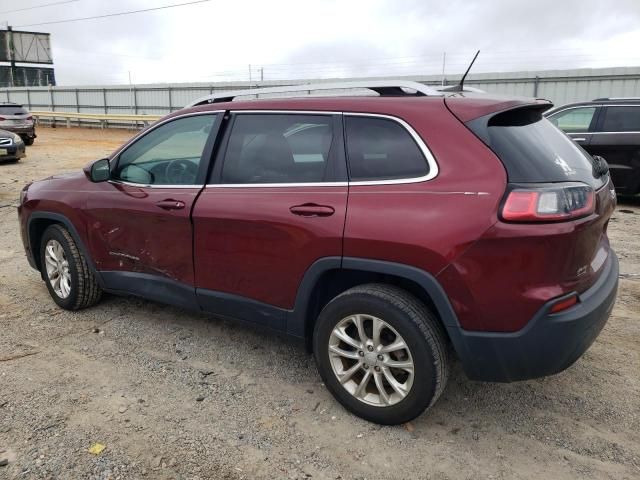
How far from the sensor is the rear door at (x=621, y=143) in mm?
8367

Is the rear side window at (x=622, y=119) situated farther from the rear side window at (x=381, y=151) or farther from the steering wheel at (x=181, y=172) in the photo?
the steering wheel at (x=181, y=172)

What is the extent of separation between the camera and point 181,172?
3.69 metres

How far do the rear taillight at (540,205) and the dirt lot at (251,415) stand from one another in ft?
3.90

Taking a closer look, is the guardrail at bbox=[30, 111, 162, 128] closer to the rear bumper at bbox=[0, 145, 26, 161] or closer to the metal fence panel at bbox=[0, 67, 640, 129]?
the metal fence panel at bbox=[0, 67, 640, 129]

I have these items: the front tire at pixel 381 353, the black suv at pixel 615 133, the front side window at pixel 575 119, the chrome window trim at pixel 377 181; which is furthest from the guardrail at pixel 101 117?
the front tire at pixel 381 353

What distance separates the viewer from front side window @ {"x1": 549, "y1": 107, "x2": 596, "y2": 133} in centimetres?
884

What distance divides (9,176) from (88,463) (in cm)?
1183

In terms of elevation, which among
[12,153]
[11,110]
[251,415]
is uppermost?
[11,110]

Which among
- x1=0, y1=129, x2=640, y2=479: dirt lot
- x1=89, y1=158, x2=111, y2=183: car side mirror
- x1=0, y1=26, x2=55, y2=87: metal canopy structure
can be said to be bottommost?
x1=0, y1=129, x2=640, y2=479: dirt lot

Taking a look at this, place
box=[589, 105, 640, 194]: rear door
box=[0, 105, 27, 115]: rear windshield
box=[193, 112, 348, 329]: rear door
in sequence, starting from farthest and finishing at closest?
box=[0, 105, 27, 115]: rear windshield, box=[589, 105, 640, 194]: rear door, box=[193, 112, 348, 329]: rear door

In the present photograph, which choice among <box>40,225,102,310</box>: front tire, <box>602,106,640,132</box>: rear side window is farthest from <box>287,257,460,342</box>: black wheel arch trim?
<box>602,106,640,132</box>: rear side window

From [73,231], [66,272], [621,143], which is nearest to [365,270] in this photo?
[73,231]

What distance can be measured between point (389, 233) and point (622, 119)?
762 cm

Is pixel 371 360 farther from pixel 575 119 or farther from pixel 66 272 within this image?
pixel 575 119
